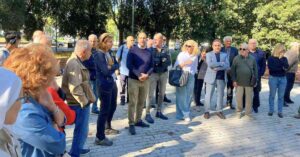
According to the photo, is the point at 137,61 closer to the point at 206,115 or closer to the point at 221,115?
the point at 206,115

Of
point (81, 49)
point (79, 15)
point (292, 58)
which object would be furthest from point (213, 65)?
point (79, 15)

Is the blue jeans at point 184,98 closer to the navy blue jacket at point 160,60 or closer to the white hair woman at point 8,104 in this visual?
the navy blue jacket at point 160,60

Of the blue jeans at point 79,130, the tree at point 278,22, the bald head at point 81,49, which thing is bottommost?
the blue jeans at point 79,130

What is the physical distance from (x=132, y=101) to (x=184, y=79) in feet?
4.74

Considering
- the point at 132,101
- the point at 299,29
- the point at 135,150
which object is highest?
the point at 299,29

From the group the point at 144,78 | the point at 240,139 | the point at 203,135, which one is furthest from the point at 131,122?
the point at 240,139

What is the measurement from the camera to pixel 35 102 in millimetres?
2051

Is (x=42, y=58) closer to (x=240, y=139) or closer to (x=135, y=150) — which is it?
(x=135, y=150)

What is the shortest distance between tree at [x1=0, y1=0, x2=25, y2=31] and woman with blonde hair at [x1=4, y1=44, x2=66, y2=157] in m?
19.7

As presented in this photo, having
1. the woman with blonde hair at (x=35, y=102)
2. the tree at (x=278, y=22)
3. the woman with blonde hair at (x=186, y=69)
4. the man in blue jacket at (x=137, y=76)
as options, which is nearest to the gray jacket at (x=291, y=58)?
the woman with blonde hair at (x=186, y=69)

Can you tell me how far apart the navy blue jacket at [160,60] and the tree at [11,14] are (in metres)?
15.8

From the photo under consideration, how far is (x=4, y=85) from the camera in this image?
1.02 meters

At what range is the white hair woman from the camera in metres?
1.02

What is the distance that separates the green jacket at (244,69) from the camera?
700 centimetres
